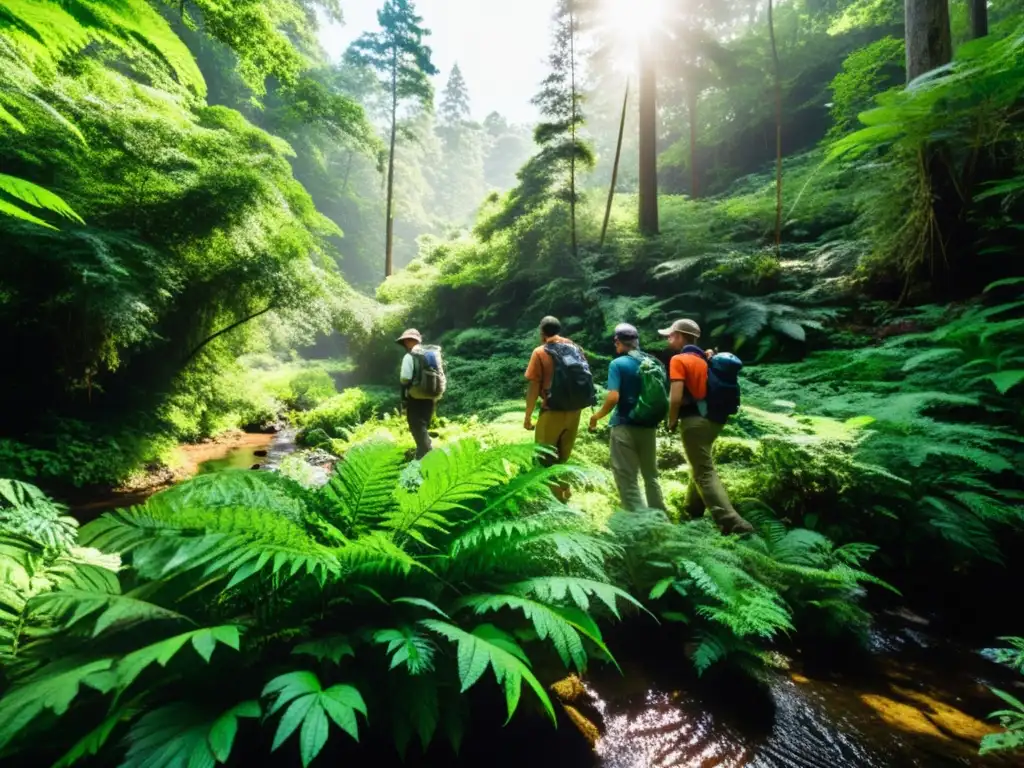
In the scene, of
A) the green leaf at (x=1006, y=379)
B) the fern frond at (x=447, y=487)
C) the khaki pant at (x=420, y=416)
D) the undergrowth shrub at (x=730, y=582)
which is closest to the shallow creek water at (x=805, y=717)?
the undergrowth shrub at (x=730, y=582)

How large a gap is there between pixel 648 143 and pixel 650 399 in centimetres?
989

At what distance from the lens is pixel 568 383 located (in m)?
4.64

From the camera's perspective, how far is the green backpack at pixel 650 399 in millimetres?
4223

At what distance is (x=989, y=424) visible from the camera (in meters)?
4.80

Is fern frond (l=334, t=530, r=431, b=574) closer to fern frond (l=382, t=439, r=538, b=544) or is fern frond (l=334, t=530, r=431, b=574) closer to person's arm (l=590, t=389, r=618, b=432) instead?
fern frond (l=382, t=439, r=538, b=544)

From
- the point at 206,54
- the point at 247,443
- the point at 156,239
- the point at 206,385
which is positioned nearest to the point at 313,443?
the point at 247,443

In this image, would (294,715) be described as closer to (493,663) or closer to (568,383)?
(493,663)

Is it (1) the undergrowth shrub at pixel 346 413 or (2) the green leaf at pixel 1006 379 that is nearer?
(2) the green leaf at pixel 1006 379

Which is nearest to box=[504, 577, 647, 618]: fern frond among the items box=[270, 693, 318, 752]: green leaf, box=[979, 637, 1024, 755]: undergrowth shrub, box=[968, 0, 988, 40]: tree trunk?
box=[270, 693, 318, 752]: green leaf

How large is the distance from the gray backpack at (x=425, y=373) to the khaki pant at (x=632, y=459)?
2623 millimetres

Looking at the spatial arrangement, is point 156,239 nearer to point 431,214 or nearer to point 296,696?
point 296,696

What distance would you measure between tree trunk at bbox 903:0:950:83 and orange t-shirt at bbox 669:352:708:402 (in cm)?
659

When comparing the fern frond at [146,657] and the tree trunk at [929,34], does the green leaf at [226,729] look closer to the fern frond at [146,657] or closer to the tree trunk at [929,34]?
the fern frond at [146,657]

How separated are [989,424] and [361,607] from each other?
6.33m
